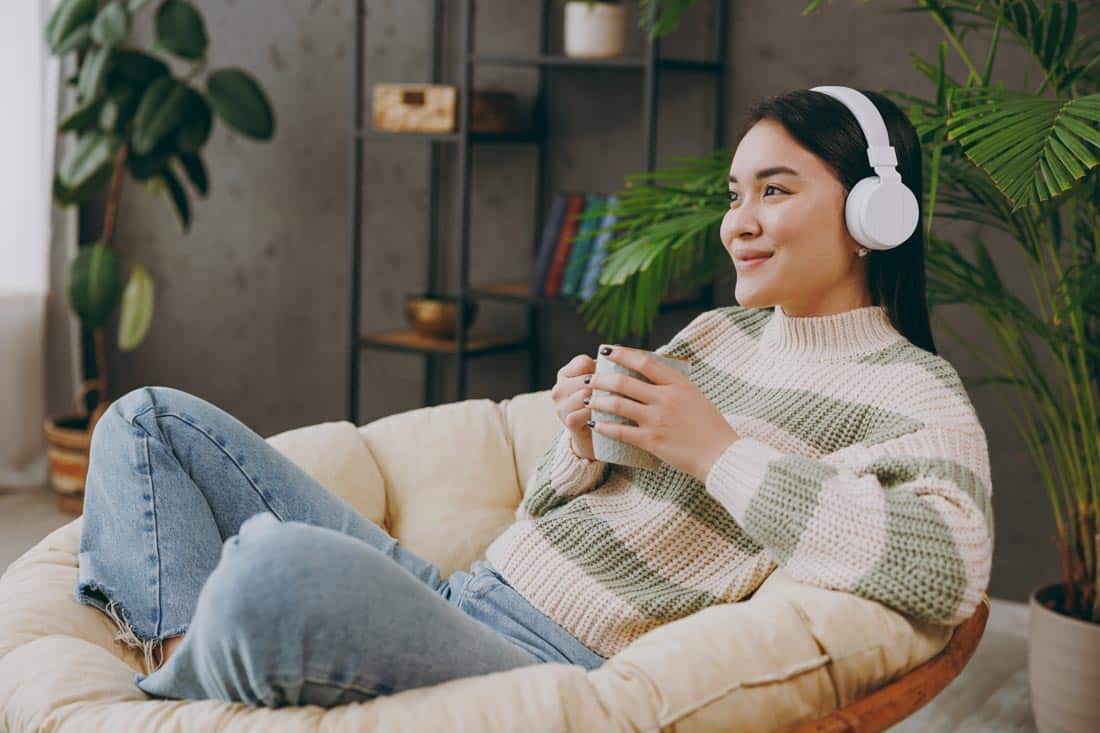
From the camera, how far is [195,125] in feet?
10.6

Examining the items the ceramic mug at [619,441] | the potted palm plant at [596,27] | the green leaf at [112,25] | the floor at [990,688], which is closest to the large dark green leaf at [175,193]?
the green leaf at [112,25]

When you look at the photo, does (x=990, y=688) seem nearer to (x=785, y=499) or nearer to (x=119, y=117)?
(x=785, y=499)

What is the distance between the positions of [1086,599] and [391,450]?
1.18 meters

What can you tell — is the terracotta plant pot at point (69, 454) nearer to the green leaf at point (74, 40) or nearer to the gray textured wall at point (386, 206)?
the gray textured wall at point (386, 206)

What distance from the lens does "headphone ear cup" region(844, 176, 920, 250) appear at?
1.36m

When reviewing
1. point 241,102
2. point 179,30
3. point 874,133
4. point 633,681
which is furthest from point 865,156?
point 179,30

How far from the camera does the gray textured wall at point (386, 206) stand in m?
2.78

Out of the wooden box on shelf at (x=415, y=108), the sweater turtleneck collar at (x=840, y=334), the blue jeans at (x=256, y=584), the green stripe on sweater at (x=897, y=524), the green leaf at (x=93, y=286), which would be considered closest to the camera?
the blue jeans at (x=256, y=584)

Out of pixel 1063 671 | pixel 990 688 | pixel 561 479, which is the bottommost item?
pixel 990 688

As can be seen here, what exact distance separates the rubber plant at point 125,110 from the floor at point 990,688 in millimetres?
749

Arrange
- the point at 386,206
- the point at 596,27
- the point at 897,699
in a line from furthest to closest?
the point at 386,206, the point at 596,27, the point at 897,699

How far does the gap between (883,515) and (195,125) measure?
2.48 metres

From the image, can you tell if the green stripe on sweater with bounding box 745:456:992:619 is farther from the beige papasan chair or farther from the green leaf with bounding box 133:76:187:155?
the green leaf with bounding box 133:76:187:155

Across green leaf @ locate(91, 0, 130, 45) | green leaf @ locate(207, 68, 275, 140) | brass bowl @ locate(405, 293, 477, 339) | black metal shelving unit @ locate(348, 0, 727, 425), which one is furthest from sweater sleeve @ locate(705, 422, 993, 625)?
green leaf @ locate(91, 0, 130, 45)
